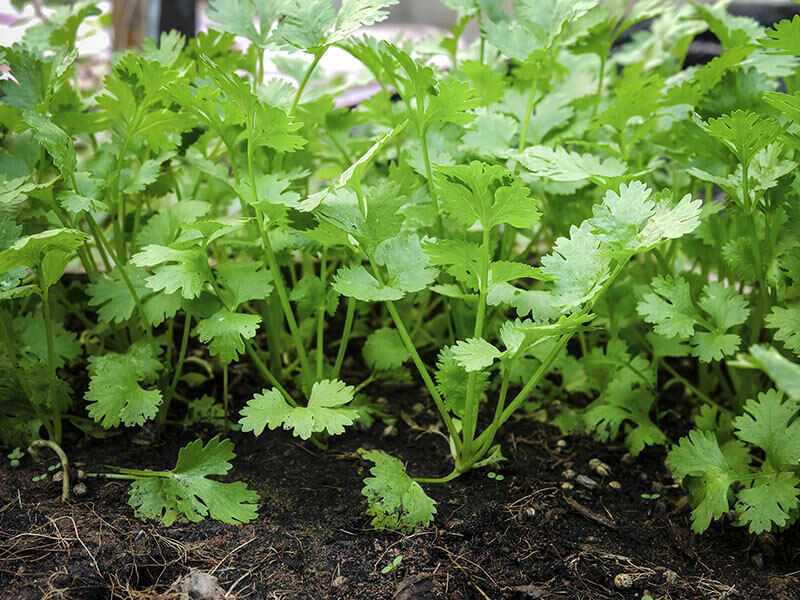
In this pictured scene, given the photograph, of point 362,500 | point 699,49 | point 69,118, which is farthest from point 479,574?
point 699,49

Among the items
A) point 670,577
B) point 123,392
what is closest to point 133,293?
point 123,392

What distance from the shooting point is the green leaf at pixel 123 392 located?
1.06 m

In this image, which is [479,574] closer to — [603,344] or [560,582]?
[560,582]

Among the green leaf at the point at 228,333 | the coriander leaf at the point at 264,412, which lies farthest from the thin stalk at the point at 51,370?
the coriander leaf at the point at 264,412

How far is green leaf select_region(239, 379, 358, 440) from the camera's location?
96cm

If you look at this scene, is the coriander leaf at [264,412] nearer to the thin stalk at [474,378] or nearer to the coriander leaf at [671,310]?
the thin stalk at [474,378]

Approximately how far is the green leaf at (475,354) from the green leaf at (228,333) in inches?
11.5

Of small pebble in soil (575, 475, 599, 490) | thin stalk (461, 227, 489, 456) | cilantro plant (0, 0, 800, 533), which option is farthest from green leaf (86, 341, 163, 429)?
small pebble in soil (575, 475, 599, 490)

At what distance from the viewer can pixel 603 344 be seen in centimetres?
154

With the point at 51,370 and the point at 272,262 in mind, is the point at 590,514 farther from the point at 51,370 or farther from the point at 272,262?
the point at 51,370

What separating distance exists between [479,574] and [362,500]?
0.22 meters

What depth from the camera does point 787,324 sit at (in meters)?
1.02

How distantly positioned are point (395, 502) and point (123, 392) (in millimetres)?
445

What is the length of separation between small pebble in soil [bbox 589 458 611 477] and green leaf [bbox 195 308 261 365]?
24.5 inches
